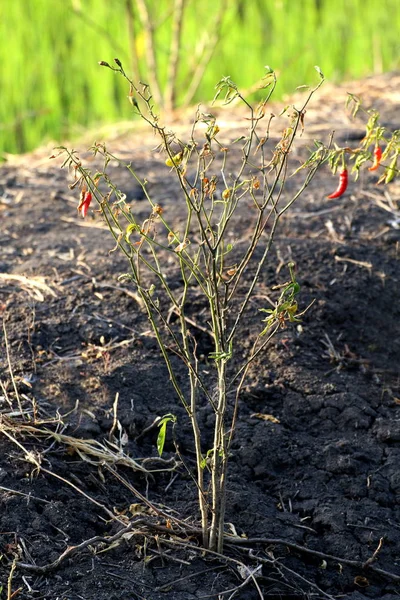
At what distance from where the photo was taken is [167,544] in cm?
210

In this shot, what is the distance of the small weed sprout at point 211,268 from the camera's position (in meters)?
1.79

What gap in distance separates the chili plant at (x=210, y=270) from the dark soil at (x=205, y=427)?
0.26ft

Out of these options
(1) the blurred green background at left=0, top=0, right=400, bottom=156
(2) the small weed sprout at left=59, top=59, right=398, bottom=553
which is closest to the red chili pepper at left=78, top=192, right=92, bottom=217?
(2) the small weed sprout at left=59, top=59, right=398, bottom=553

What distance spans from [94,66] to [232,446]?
4.35 metres

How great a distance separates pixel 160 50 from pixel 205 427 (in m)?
4.21

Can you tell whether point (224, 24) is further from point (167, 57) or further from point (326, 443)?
point (326, 443)

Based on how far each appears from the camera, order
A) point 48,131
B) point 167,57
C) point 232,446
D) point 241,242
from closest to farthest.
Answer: point 232,446, point 241,242, point 48,131, point 167,57

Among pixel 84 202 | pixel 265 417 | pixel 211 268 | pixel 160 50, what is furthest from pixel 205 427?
pixel 160 50

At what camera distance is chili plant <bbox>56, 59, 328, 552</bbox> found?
70.4 inches

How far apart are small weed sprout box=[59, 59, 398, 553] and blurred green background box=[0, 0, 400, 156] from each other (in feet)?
6.36

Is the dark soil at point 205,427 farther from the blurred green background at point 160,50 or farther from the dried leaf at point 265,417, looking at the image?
the blurred green background at point 160,50

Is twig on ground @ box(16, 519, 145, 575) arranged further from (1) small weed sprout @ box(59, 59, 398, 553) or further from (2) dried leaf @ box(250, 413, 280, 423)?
(2) dried leaf @ box(250, 413, 280, 423)

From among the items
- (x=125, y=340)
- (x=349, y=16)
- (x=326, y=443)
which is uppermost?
(x=349, y=16)

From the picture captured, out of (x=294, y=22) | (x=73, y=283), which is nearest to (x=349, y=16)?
(x=294, y=22)
